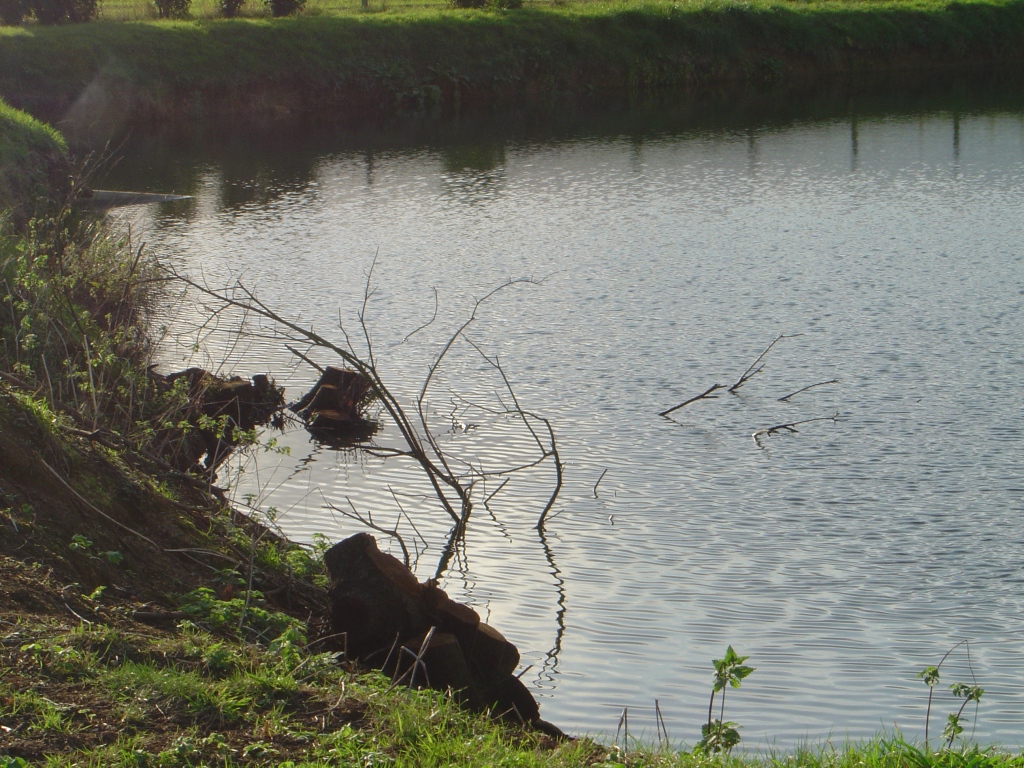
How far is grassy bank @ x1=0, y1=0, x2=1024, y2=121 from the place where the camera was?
36.8 metres

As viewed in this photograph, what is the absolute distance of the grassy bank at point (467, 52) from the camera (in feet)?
121

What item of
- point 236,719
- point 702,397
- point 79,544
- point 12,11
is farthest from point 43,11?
point 236,719

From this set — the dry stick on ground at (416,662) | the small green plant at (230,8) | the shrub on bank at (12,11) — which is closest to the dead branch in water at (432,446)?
the dry stick on ground at (416,662)

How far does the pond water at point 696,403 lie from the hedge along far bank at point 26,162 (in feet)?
6.40

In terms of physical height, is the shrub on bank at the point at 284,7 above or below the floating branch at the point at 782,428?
above

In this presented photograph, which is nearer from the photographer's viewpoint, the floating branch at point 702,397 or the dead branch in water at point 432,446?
the dead branch in water at point 432,446

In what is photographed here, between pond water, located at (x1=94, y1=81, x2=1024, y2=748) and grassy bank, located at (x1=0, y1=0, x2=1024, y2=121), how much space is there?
42.2ft

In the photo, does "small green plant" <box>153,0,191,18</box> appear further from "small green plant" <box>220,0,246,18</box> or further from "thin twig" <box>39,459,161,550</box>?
"thin twig" <box>39,459,161,550</box>

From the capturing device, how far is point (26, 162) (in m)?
17.3

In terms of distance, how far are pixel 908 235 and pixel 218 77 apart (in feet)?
86.0

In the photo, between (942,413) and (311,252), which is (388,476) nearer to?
(942,413)

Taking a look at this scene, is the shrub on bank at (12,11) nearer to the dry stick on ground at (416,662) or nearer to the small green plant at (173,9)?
the small green plant at (173,9)

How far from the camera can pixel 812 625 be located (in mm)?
7012

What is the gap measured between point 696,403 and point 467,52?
33665 millimetres
